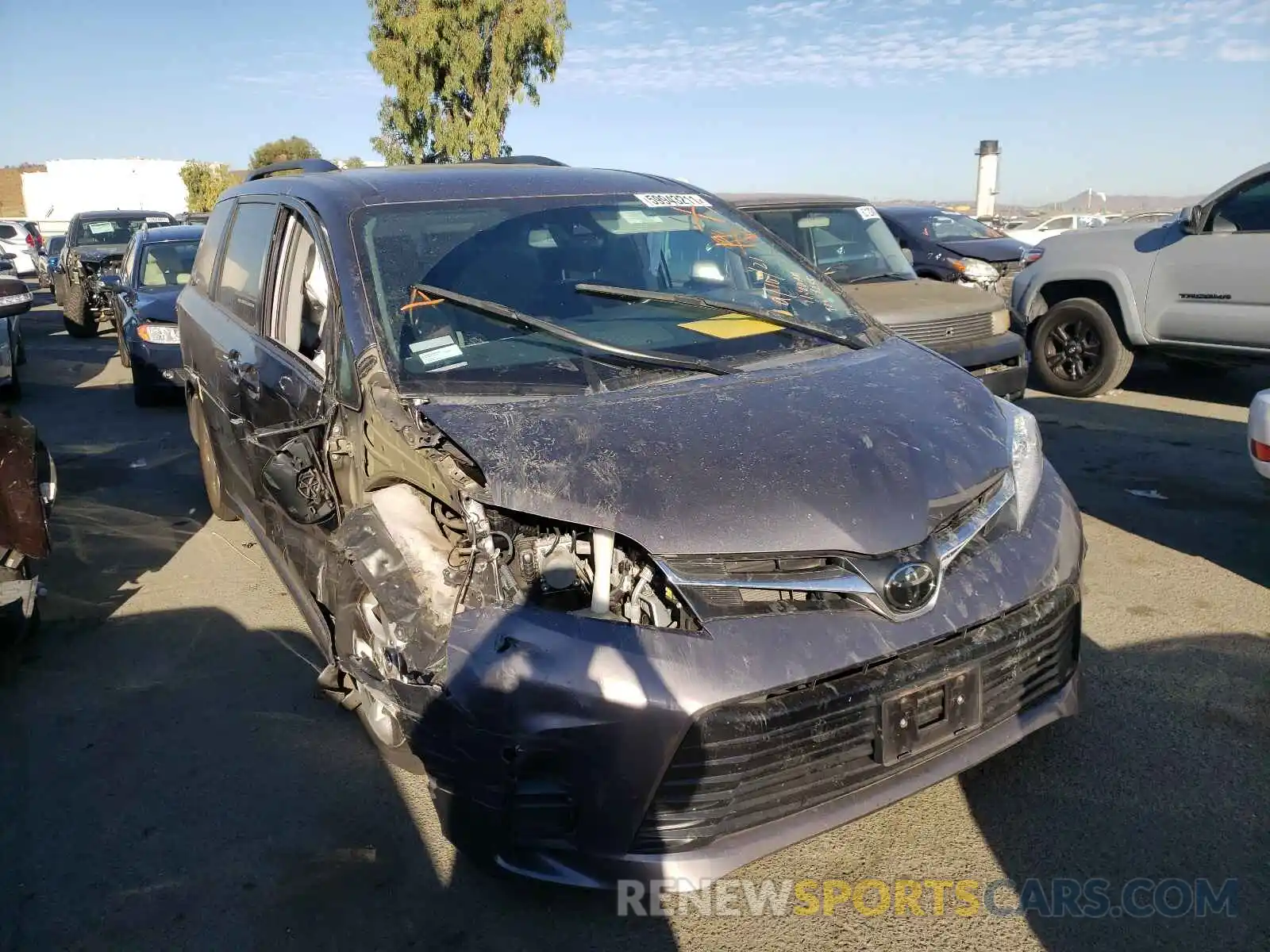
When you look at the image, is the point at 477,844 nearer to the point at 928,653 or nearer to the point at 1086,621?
the point at 928,653

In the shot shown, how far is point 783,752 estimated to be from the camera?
2.42m

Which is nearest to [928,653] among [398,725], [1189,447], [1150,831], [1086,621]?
[1150,831]

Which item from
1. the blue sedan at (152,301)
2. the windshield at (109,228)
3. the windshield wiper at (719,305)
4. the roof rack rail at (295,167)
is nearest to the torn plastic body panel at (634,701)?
the windshield wiper at (719,305)

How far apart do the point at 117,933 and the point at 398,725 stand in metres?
0.89

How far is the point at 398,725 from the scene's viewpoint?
292cm

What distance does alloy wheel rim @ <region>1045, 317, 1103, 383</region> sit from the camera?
8836 millimetres

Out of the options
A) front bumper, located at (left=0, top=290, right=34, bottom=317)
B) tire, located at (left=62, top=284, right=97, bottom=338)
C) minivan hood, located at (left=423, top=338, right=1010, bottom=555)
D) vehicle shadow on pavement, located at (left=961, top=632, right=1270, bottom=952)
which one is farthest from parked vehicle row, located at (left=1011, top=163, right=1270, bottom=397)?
tire, located at (left=62, top=284, right=97, bottom=338)

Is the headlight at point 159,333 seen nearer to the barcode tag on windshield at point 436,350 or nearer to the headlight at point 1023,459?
the barcode tag on windshield at point 436,350

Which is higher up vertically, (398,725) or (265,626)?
(398,725)

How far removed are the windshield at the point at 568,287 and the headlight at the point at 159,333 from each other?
6.79 m

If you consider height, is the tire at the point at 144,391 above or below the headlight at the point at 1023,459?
below

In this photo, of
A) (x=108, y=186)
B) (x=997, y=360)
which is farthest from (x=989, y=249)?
(x=108, y=186)

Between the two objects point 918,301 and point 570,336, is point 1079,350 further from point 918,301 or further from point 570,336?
point 570,336

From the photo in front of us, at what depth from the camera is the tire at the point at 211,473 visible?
576 cm
